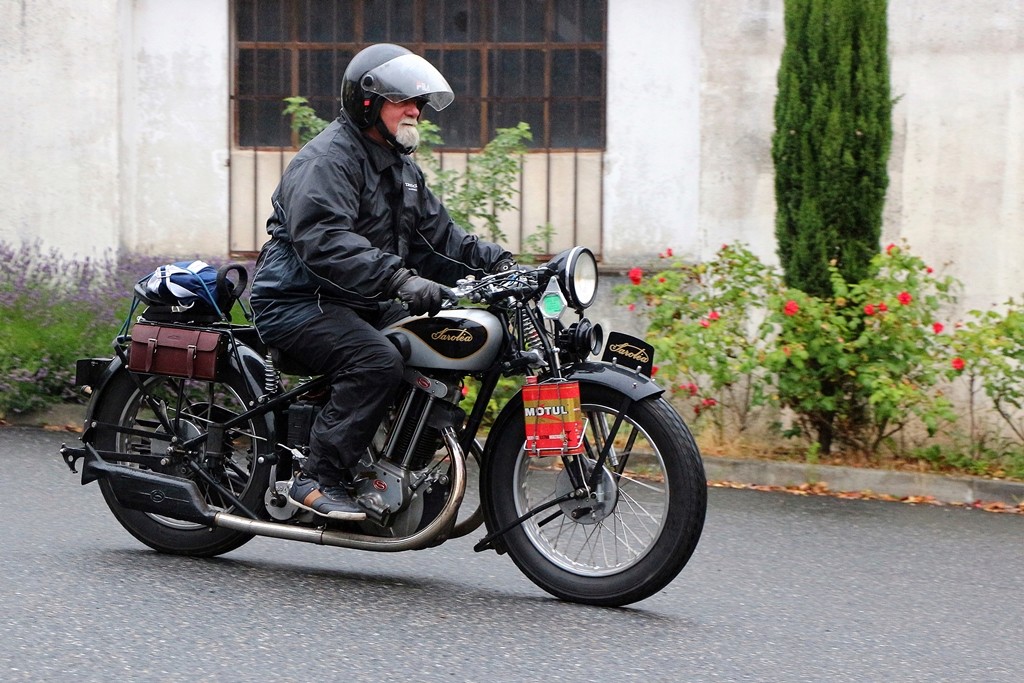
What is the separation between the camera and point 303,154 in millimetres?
4922

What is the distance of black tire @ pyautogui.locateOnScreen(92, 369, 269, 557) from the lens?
534 cm

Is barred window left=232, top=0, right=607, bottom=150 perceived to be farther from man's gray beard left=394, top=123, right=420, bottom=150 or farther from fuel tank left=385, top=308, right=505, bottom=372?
fuel tank left=385, top=308, right=505, bottom=372

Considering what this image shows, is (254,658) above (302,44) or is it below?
below

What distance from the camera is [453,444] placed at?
16.3 feet

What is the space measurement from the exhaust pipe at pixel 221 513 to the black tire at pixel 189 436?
0.28 feet

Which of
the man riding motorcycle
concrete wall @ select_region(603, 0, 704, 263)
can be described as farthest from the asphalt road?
concrete wall @ select_region(603, 0, 704, 263)

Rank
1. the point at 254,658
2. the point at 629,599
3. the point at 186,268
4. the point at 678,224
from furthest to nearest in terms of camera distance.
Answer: the point at 678,224 → the point at 186,268 → the point at 629,599 → the point at 254,658

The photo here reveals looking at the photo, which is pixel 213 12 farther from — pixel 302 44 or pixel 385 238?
pixel 385 238

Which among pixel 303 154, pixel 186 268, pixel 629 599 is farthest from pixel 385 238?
pixel 629 599

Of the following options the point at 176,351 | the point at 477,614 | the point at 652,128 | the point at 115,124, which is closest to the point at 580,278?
the point at 477,614

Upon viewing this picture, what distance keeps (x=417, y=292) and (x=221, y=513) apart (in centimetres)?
129

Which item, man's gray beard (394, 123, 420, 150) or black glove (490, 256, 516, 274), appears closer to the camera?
man's gray beard (394, 123, 420, 150)

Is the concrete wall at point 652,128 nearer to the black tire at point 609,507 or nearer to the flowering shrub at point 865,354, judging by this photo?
the flowering shrub at point 865,354

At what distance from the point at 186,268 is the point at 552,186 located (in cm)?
512
